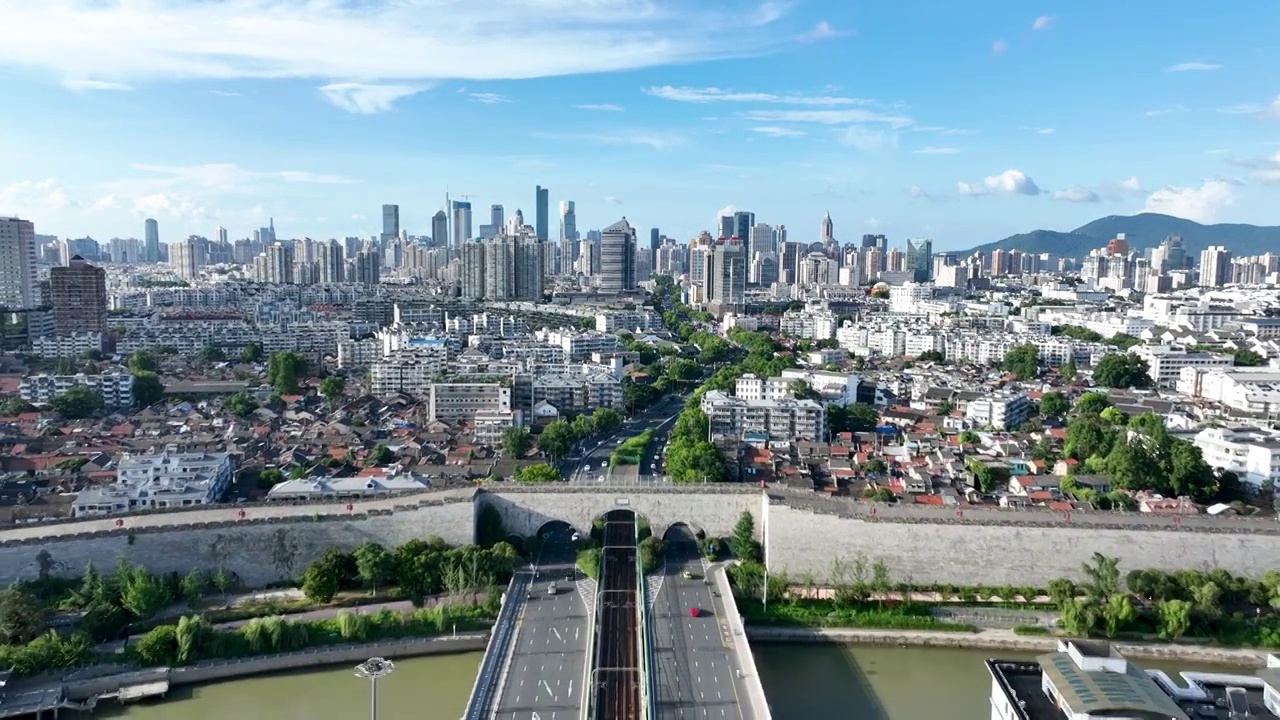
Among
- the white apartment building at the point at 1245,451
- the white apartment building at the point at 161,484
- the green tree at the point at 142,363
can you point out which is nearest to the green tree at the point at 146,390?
the green tree at the point at 142,363

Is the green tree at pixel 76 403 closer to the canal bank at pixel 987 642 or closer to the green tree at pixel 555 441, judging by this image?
the green tree at pixel 555 441

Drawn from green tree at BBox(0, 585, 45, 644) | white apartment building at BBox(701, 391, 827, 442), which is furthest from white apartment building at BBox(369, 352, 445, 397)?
green tree at BBox(0, 585, 45, 644)

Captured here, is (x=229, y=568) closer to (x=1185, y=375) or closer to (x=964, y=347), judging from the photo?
(x=1185, y=375)

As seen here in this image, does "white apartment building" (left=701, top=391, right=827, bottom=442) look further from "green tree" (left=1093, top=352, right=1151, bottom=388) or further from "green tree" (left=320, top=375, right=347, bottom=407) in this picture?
"green tree" (left=1093, top=352, right=1151, bottom=388)

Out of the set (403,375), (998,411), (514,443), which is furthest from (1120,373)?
(403,375)

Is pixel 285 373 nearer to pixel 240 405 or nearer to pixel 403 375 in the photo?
pixel 403 375

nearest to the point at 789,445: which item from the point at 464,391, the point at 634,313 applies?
the point at 464,391
